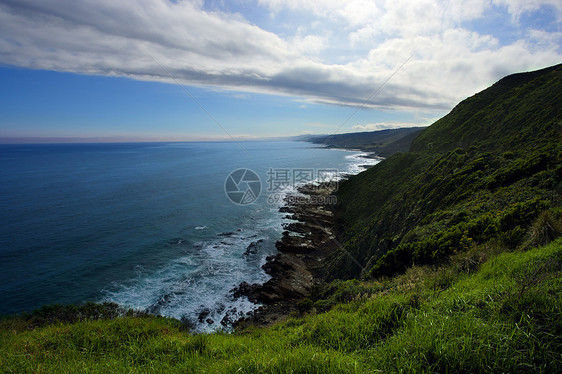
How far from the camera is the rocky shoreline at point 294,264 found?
1875 centimetres

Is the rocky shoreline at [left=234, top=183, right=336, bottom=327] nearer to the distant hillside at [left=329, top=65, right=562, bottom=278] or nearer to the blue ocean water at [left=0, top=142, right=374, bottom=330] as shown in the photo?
the blue ocean water at [left=0, top=142, right=374, bottom=330]

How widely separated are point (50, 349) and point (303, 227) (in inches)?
1240

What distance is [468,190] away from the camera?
52.3ft

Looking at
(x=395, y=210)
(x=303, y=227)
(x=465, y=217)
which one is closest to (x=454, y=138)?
(x=395, y=210)

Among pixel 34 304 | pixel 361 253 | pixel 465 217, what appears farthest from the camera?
pixel 361 253

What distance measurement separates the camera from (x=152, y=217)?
37812 mm

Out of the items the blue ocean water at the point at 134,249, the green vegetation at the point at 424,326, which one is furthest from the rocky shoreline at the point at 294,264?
the green vegetation at the point at 424,326

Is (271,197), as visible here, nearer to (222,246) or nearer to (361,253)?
(222,246)

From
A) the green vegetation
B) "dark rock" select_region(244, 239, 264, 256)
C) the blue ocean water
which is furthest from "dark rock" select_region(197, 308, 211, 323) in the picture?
the green vegetation

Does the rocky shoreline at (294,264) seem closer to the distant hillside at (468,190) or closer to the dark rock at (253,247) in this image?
the dark rock at (253,247)

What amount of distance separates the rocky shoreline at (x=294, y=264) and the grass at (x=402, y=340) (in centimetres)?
1309

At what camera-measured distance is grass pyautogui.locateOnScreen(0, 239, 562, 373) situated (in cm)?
281

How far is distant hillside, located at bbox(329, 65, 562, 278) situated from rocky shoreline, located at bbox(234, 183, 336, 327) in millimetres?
2631

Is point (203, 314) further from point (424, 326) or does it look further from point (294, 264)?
point (424, 326)
